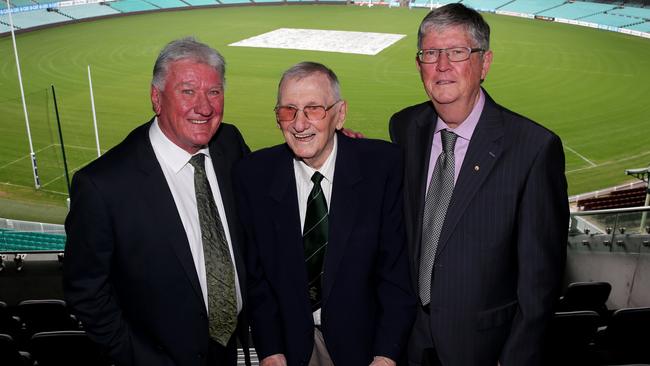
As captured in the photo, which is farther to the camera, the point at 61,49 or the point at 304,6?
the point at 304,6

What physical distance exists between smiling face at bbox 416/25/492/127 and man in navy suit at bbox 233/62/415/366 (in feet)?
0.98

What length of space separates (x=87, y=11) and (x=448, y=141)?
136ft

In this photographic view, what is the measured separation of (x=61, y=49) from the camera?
94.8ft

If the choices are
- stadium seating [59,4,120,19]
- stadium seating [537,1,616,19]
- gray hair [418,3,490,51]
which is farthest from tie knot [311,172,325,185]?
stadium seating [537,1,616,19]

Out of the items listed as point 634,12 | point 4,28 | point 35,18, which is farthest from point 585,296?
point 634,12

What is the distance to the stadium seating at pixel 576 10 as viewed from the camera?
1547 inches

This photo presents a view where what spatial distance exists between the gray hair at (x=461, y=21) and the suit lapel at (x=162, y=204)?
4.21ft

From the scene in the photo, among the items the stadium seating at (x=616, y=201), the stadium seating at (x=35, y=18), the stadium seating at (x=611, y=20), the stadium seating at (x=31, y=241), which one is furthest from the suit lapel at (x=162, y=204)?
the stadium seating at (x=611, y=20)

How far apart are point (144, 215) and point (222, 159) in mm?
525

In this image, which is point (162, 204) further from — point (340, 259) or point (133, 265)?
point (340, 259)

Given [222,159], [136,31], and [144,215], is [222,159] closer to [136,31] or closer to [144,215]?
[144,215]

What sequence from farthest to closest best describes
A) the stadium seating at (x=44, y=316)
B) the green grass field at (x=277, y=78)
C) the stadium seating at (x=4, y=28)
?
the stadium seating at (x=4, y=28) → the green grass field at (x=277, y=78) → the stadium seating at (x=44, y=316)

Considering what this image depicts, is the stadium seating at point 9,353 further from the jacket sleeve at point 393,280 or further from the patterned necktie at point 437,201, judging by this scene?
the patterned necktie at point 437,201

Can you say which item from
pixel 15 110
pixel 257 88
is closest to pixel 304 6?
pixel 257 88
